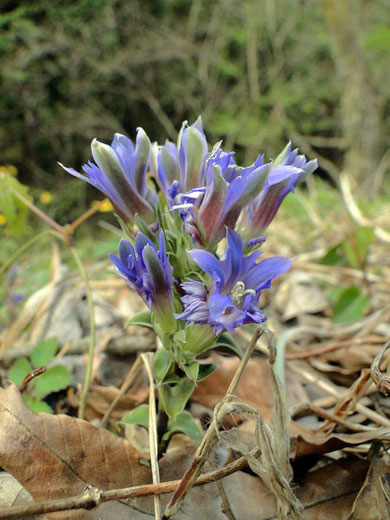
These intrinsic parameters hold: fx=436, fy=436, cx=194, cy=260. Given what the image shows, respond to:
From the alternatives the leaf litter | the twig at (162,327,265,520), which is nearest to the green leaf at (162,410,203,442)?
the leaf litter

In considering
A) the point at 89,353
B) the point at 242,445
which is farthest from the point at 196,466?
the point at 89,353

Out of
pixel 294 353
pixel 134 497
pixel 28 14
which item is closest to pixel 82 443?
pixel 134 497

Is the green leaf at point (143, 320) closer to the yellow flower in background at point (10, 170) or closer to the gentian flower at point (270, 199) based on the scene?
the gentian flower at point (270, 199)

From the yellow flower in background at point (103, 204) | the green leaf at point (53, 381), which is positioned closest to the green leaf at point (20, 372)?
the green leaf at point (53, 381)

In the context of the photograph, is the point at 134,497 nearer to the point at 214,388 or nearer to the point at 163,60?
the point at 214,388

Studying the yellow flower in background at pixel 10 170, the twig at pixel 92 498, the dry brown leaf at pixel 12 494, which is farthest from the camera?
the yellow flower in background at pixel 10 170

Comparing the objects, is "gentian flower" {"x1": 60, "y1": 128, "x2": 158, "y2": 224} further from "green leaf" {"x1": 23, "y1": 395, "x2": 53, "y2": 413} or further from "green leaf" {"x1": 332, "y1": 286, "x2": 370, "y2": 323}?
"green leaf" {"x1": 332, "y1": 286, "x2": 370, "y2": 323}
